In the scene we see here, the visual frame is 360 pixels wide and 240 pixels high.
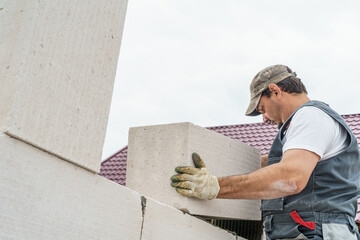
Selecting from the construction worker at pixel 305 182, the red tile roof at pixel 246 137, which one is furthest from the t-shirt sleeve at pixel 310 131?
the red tile roof at pixel 246 137

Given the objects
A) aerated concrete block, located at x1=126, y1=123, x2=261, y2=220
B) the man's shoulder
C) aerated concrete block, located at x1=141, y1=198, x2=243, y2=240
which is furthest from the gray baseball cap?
aerated concrete block, located at x1=141, y1=198, x2=243, y2=240

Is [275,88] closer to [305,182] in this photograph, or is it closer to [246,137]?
[305,182]

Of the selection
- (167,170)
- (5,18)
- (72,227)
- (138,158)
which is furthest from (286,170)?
(5,18)

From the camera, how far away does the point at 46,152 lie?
1496 mm

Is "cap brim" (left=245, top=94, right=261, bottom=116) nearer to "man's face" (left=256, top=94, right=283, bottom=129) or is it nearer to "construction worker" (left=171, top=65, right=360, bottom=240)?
"man's face" (left=256, top=94, right=283, bottom=129)

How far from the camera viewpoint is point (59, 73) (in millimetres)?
1581

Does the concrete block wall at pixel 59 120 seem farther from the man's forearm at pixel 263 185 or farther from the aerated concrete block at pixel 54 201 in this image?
the man's forearm at pixel 263 185

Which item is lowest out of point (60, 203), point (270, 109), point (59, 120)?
point (60, 203)

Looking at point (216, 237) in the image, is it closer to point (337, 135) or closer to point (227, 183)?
→ point (227, 183)

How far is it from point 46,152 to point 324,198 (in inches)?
60.8

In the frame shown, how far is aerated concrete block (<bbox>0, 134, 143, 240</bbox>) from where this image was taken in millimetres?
1338

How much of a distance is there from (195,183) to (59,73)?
1.05 meters

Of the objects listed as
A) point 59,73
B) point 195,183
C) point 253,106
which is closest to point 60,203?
point 59,73

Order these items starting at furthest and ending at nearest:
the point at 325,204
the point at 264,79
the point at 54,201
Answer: the point at 264,79
the point at 325,204
the point at 54,201
